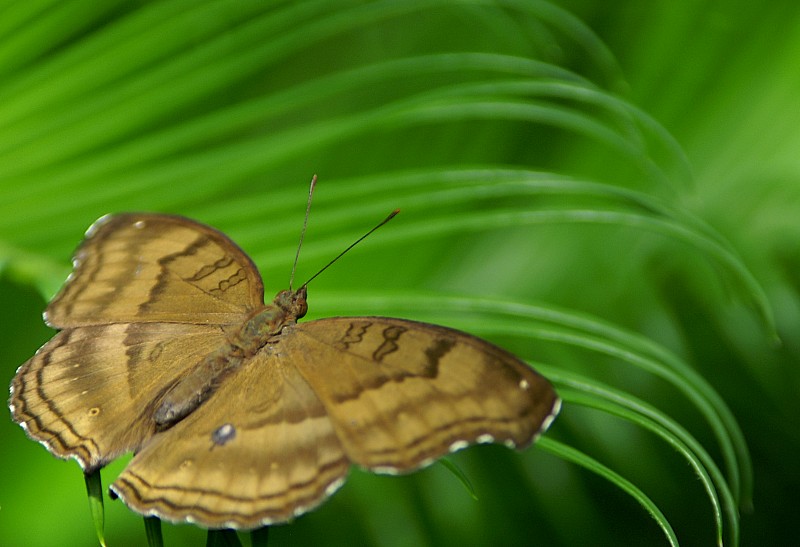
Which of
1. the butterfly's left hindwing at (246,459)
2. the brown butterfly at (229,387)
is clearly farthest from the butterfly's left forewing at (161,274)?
the butterfly's left hindwing at (246,459)

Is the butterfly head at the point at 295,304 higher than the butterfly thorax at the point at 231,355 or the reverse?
higher

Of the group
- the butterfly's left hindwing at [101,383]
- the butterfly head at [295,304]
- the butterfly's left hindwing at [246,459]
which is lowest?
the butterfly's left hindwing at [101,383]

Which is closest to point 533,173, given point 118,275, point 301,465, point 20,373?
point 301,465

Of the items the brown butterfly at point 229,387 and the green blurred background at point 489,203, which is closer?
the brown butterfly at point 229,387

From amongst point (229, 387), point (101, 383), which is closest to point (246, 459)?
point (229, 387)

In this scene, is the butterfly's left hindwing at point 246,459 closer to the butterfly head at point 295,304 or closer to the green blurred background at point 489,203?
the butterfly head at point 295,304

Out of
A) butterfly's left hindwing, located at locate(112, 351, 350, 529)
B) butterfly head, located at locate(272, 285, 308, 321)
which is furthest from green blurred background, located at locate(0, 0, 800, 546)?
butterfly's left hindwing, located at locate(112, 351, 350, 529)

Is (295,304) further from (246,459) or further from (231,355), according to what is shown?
(246,459)

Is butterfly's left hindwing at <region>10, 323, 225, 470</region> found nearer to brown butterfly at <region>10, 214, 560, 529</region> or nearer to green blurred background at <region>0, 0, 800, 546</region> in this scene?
brown butterfly at <region>10, 214, 560, 529</region>
